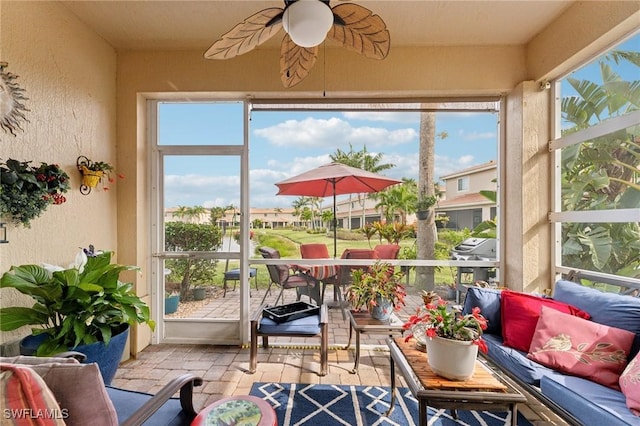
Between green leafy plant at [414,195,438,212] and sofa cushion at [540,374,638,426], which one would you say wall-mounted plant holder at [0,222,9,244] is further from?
A: sofa cushion at [540,374,638,426]

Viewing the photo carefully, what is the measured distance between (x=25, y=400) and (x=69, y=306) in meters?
1.24

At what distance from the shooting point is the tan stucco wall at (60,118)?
6.82 feet

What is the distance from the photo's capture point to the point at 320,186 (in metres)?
3.16

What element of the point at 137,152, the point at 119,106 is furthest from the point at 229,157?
the point at 119,106

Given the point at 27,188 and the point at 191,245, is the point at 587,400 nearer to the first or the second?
the point at 191,245

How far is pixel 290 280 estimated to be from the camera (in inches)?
128

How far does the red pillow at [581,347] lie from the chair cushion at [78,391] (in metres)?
2.40

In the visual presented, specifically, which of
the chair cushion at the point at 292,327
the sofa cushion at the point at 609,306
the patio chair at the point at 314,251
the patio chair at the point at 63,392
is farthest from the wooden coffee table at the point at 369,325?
the patio chair at the point at 63,392

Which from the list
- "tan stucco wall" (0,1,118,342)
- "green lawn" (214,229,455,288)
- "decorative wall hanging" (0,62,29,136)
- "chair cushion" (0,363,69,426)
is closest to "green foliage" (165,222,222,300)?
"green lawn" (214,229,455,288)

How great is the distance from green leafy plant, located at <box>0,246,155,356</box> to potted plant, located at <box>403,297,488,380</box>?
6.41 feet

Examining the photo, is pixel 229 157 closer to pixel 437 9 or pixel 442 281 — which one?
pixel 437 9

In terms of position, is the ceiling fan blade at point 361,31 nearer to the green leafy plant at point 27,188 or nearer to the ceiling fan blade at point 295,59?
the ceiling fan blade at point 295,59

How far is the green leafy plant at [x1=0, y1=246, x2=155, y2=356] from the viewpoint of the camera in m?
1.84

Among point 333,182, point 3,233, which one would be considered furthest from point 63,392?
point 333,182
